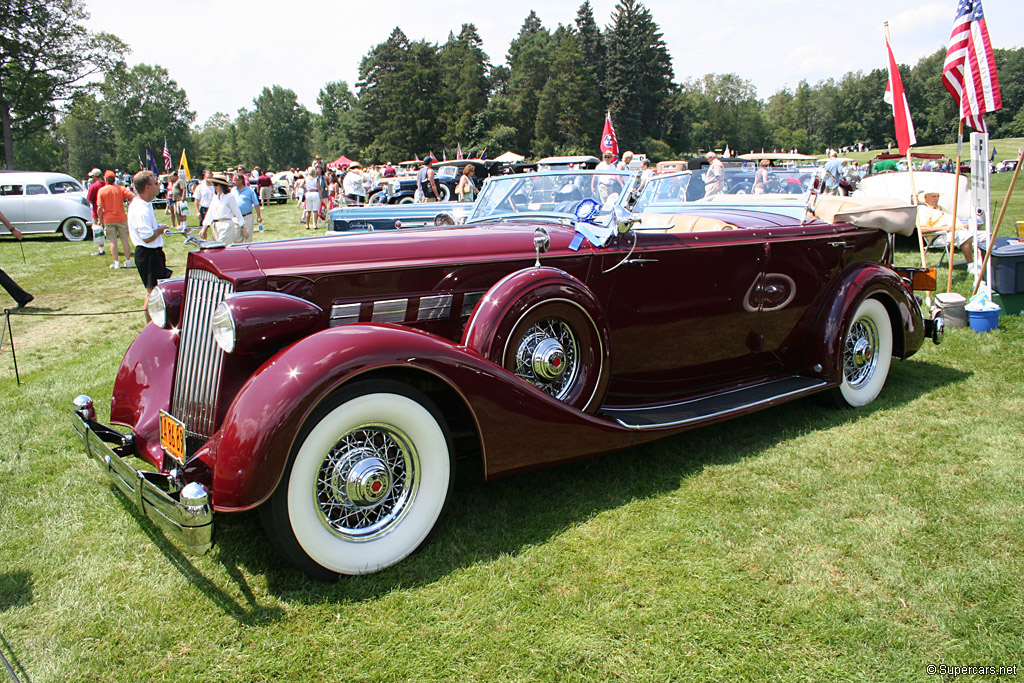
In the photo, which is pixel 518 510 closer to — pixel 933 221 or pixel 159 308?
pixel 159 308

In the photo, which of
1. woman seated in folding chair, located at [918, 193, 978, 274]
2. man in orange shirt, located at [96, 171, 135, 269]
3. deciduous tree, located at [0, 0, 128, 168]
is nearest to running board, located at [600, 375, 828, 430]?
woman seated in folding chair, located at [918, 193, 978, 274]

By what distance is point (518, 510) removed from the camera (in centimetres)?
358

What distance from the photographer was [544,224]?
433 centimetres

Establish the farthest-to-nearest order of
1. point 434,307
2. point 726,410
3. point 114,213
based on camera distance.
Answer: point 114,213
point 726,410
point 434,307

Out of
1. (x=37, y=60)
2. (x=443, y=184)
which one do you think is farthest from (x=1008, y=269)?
(x=37, y=60)

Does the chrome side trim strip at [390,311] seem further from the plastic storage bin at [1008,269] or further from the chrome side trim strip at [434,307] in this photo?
the plastic storage bin at [1008,269]

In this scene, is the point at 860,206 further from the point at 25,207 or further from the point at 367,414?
the point at 25,207

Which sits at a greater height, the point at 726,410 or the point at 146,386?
the point at 146,386

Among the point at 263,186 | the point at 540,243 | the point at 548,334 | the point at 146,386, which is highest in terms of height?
the point at 263,186

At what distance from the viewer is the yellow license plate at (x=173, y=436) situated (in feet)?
9.93

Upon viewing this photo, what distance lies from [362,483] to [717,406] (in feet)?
7.81

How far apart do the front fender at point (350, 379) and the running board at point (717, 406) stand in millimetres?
409

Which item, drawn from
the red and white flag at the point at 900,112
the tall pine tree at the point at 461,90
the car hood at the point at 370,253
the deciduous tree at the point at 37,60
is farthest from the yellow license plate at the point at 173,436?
the tall pine tree at the point at 461,90

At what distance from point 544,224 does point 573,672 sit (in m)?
2.70
